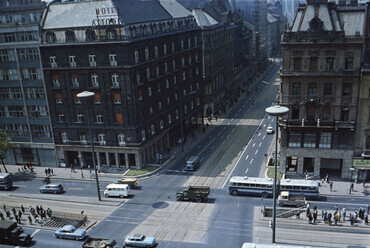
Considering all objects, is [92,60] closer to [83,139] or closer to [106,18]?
[106,18]

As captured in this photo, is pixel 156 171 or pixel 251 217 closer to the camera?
pixel 251 217

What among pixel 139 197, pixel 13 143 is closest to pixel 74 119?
pixel 13 143

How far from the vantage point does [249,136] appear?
92250mm

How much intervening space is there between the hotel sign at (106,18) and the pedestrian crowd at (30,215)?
34550 mm

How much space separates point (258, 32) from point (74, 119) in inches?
4945

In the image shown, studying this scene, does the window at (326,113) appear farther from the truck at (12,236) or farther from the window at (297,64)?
the truck at (12,236)

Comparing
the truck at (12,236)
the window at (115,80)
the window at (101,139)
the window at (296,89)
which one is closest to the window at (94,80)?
the window at (115,80)

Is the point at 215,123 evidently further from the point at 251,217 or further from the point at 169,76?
the point at 251,217

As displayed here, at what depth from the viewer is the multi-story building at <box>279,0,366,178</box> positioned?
201ft

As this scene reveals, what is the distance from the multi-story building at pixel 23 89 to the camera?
75250 mm

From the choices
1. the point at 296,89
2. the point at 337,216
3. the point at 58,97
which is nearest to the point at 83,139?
the point at 58,97

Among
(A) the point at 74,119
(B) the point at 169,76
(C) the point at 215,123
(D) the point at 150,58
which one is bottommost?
(C) the point at 215,123

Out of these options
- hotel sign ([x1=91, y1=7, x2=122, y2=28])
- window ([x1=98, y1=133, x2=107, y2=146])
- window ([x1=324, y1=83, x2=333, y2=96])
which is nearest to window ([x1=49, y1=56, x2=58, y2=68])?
hotel sign ([x1=91, y1=7, x2=122, y2=28])

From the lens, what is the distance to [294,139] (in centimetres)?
6644
